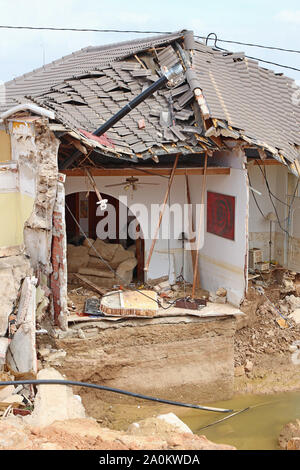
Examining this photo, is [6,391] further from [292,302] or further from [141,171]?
[292,302]

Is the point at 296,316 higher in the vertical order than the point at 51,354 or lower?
higher

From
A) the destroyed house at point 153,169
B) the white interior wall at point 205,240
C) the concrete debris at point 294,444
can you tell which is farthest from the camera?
the white interior wall at point 205,240

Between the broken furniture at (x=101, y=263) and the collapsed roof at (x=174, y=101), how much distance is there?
9.90ft

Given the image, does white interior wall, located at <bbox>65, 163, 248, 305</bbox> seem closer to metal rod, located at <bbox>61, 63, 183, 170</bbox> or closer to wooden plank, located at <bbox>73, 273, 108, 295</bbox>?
metal rod, located at <bbox>61, 63, 183, 170</bbox>

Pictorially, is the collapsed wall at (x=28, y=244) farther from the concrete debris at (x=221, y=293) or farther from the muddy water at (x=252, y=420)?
the concrete debris at (x=221, y=293)

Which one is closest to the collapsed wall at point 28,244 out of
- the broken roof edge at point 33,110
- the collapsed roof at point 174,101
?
the broken roof edge at point 33,110

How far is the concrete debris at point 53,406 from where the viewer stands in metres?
10.4

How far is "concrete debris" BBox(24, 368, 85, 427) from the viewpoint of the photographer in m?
10.4

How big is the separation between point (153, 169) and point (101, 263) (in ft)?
9.88

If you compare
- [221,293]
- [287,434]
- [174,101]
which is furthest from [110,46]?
[287,434]

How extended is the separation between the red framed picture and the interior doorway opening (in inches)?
77.2

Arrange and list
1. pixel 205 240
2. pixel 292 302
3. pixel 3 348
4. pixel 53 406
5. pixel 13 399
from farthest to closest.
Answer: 1. pixel 292 302
2. pixel 205 240
3. pixel 3 348
4. pixel 53 406
5. pixel 13 399

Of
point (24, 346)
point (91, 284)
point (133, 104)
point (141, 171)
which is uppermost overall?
point (133, 104)

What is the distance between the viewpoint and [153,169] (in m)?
14.6
